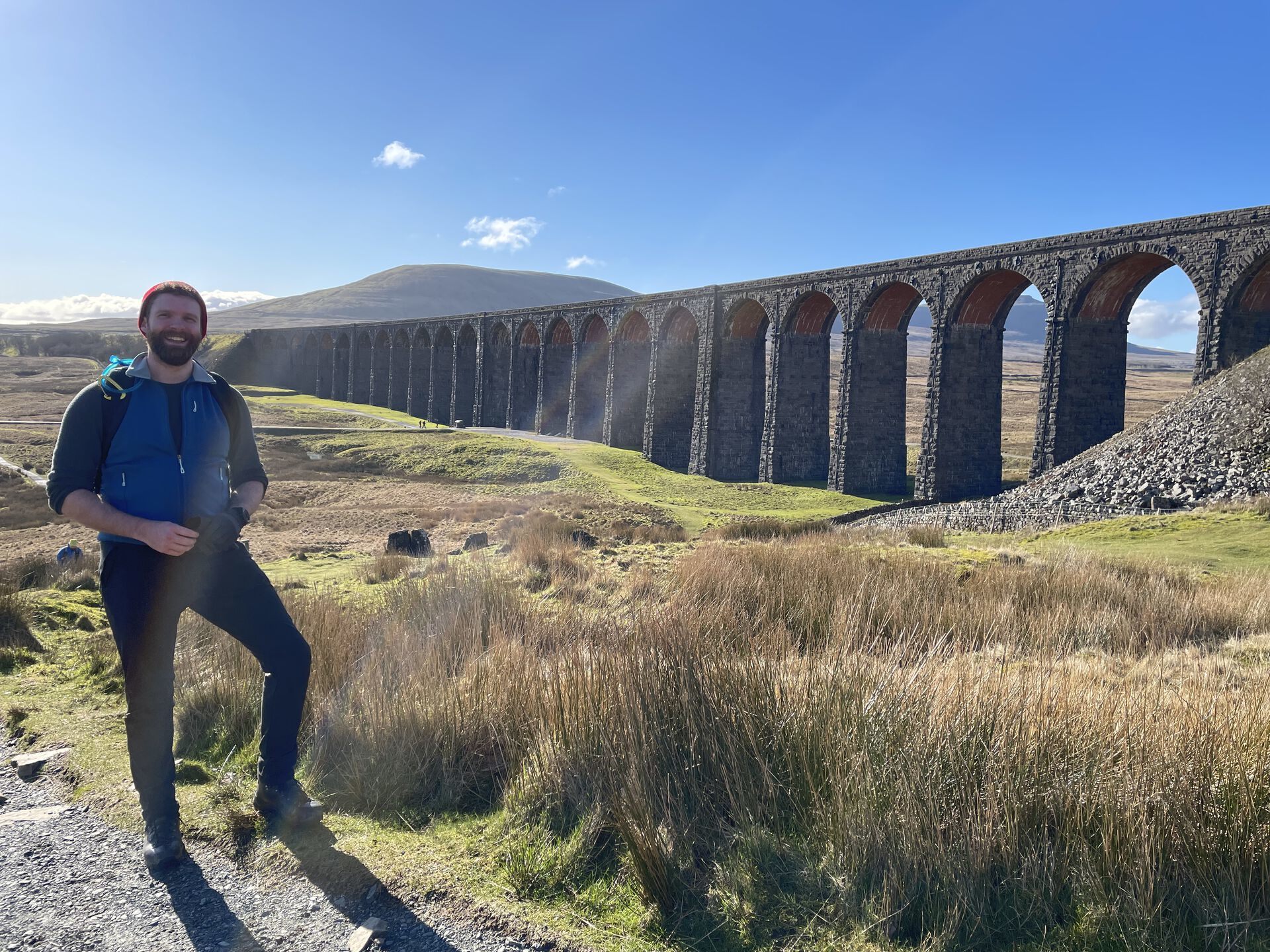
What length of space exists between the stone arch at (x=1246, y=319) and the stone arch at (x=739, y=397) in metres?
16.3

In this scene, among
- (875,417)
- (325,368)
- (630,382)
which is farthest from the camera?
(325,368)

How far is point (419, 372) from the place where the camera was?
61.4 metres

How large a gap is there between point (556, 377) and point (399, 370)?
77.8ft

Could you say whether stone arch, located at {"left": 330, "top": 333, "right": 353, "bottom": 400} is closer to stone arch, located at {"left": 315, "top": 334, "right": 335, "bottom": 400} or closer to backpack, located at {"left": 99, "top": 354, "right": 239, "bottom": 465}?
stone arch, located at {"left": 315, "top": 334, "right": 335, "bottom": 400}

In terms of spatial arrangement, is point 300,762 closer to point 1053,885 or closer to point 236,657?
point 236,657

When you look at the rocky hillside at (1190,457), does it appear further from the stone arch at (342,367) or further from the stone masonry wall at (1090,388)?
the stone arch at (342,367)

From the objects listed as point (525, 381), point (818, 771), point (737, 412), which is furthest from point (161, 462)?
point (525, 381)

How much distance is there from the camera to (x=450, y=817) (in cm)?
328

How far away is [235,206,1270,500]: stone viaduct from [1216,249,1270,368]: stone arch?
30 millimetres

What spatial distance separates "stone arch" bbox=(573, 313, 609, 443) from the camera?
43.4m

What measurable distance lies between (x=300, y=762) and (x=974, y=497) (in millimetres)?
24017

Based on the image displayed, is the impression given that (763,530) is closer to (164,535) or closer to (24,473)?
(164,535)

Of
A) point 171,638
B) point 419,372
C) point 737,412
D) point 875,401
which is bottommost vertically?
point 171,638

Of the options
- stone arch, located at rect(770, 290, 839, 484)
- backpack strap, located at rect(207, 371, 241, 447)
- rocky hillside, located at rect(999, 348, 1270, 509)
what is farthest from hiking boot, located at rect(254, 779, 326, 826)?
stone arch, located at rect(770, 290, 839, 484)
